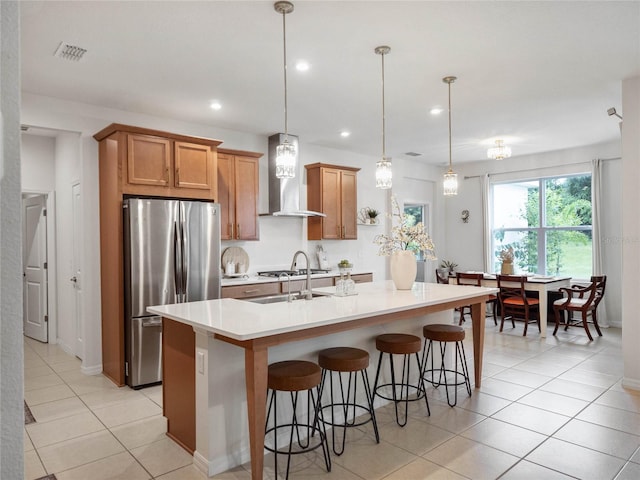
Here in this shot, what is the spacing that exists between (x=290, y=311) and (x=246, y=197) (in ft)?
9.42

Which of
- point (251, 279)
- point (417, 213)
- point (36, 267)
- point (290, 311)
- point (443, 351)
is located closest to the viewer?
point (290, 311)

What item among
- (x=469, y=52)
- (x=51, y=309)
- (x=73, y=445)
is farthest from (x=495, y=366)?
(x=51, y=309)

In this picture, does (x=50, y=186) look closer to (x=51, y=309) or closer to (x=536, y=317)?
(x=51, y=309)

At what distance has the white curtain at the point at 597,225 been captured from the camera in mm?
6484

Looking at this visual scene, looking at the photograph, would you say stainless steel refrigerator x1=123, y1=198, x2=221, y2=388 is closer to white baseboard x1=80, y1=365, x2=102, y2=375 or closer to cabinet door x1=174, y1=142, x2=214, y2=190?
cabinet door x1=174, y1=142, x2=214, y2=190

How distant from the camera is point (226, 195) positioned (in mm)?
5188

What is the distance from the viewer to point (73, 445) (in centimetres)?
290

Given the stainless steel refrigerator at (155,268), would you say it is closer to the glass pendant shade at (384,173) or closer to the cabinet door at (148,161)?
the cabinet door at (148,161)

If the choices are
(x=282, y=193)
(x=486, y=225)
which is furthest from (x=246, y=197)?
(x=486, y=225)

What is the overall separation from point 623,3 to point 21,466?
3.53 m

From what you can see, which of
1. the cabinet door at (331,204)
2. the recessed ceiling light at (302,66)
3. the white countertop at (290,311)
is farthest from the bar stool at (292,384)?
the cabinet door at (331,204)

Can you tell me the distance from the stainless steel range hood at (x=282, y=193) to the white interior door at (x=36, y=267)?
3095mm

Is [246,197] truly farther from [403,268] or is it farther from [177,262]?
[403,268]

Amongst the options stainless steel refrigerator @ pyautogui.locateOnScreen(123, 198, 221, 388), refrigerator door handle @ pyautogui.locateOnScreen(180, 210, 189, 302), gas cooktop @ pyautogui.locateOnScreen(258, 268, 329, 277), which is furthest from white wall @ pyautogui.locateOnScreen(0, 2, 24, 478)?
gas cooktop @ pyautogui.locateOnScreen(258, 268, 329, 277)
